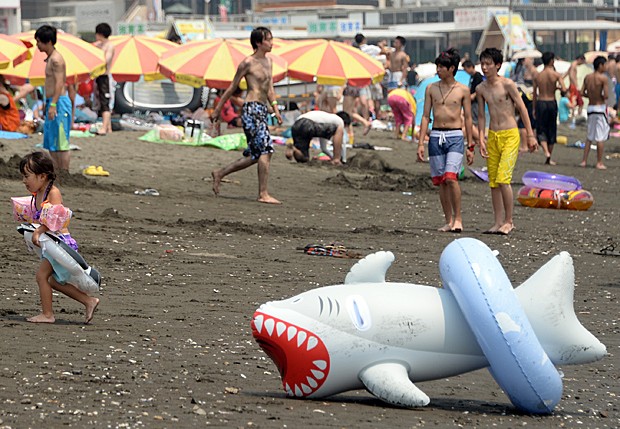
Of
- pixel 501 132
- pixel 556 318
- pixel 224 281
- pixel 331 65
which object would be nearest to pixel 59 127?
pixel 501 132

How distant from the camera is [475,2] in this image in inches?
2859

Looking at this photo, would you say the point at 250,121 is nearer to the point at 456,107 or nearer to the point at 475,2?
the point at 456,107

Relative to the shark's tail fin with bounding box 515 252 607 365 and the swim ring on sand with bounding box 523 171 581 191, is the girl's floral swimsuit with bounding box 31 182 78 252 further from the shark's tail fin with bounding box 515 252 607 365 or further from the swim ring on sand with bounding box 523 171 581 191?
the swim ring on sand with bounding box 523 171 581 191

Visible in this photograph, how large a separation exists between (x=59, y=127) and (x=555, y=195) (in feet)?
18.1

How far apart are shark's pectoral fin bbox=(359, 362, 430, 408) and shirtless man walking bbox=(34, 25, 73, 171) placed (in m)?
7.68

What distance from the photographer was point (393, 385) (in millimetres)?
4977

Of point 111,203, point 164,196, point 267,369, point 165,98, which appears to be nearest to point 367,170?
point 164,196

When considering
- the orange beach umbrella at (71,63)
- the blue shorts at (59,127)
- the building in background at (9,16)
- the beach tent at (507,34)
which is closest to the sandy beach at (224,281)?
the blue shorts at (59,127)

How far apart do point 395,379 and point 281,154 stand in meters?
14.1

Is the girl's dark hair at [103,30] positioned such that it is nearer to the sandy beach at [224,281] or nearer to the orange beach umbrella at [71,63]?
the orange beach umbrella at [71,63]

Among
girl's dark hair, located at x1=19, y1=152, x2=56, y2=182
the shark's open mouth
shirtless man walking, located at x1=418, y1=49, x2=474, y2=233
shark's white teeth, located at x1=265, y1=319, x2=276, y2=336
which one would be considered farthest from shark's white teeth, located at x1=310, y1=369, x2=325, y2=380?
shirtless man walking, located at x1=418, y1=49, x2=474, y2=233

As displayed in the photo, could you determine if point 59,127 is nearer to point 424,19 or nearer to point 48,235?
point 48,235

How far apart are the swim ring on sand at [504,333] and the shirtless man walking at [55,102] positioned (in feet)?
25.2

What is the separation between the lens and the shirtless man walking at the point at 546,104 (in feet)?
63.9
